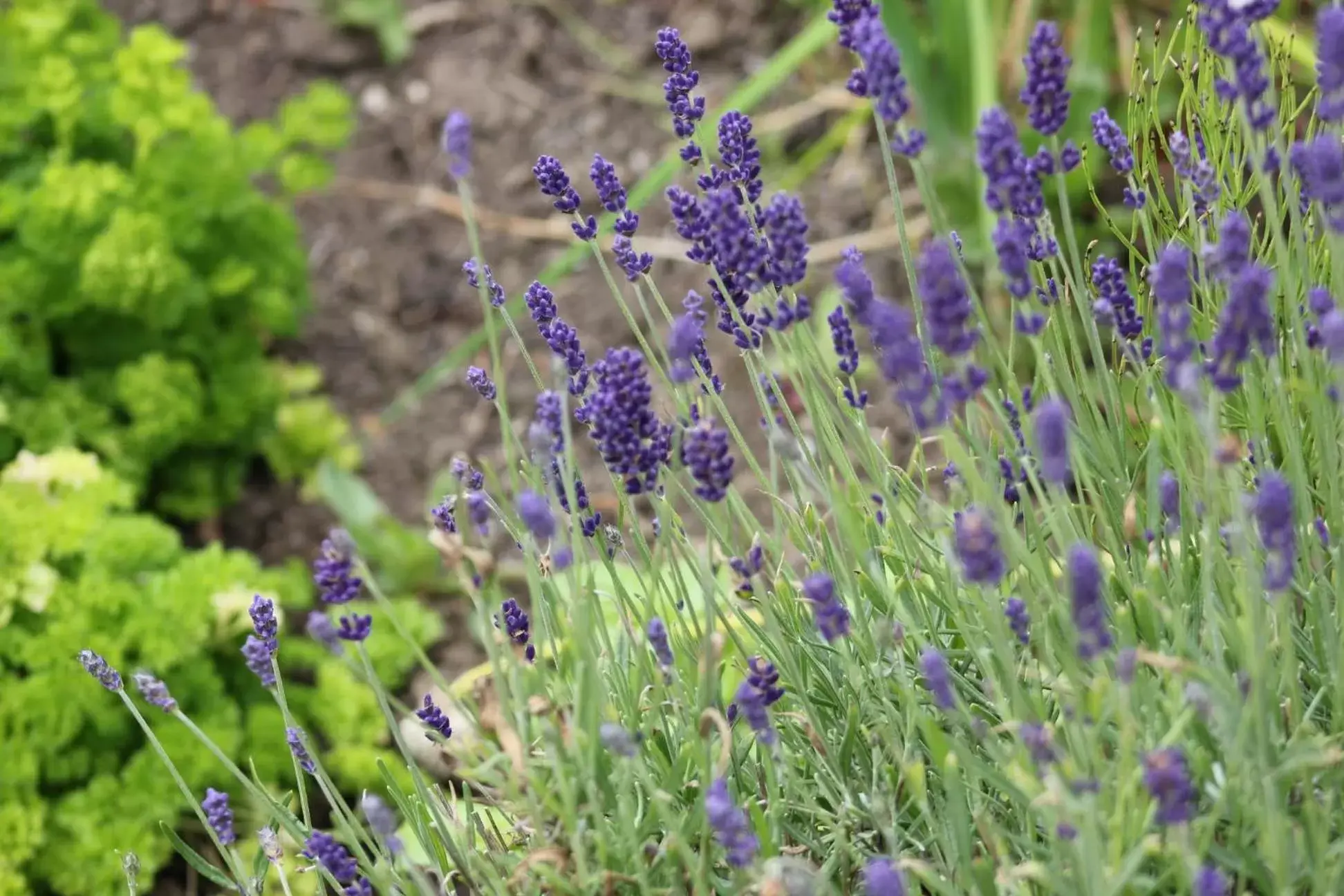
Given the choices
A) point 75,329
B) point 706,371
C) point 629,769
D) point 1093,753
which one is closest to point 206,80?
point 75,329

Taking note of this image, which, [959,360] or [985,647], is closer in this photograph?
[959,360]

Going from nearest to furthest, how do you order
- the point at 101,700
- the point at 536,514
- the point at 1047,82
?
the point at 536,514 < the point at 1047,82 < the point at 101,700

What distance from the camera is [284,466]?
329 centimetres

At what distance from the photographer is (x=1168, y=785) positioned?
0.91m

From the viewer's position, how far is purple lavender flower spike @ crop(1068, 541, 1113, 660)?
885 mm

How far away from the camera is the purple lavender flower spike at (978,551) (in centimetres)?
92

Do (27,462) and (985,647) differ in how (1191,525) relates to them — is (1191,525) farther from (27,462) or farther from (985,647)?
(27,462)

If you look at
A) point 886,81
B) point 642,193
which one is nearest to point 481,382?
point 886,81

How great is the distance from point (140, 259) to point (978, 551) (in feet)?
7.32

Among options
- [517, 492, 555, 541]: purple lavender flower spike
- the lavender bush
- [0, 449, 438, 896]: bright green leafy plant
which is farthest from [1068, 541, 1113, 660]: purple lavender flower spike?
[0, 449, 438, 896]: bright green leafy plant

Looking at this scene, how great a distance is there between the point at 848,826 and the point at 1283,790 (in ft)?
1.20

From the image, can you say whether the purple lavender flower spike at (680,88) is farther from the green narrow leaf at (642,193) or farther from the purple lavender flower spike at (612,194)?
the green narrow leaf at (642,193)

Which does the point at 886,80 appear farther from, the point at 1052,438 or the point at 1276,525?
the point at 1276,525

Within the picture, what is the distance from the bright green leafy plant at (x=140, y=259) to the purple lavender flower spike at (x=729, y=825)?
6.70 ft
